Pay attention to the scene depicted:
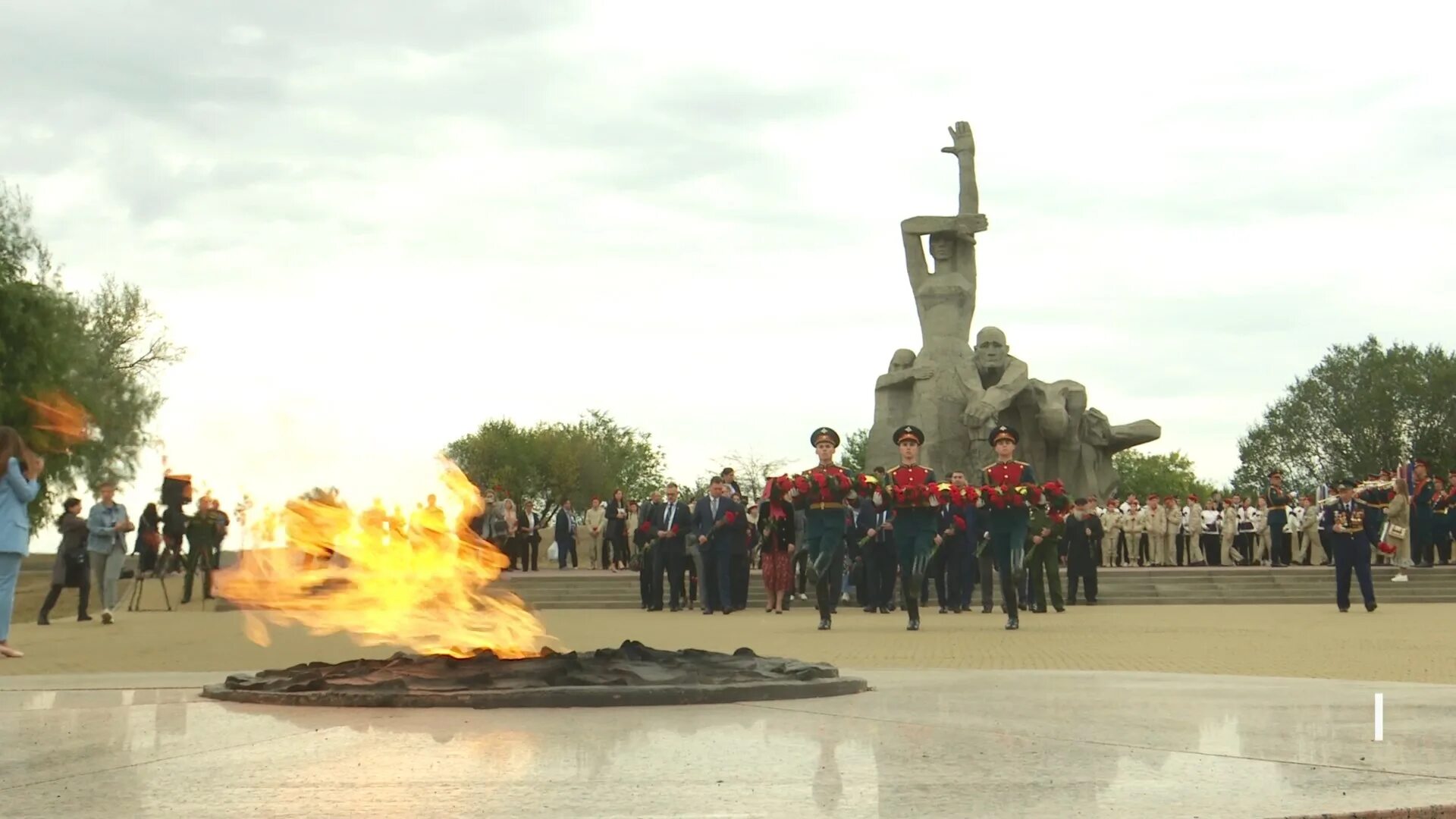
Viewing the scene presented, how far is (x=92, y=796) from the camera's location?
20.5 ft

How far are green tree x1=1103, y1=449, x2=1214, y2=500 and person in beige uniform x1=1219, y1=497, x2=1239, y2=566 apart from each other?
8817 cm

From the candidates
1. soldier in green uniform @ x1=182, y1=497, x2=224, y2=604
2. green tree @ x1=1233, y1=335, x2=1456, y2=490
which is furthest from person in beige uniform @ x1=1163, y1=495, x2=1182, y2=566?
green tree @ x1=1233, y1=335, x2=1456, y2=490

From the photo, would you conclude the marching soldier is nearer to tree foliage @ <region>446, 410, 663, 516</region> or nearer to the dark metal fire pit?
the dark metal fire pit

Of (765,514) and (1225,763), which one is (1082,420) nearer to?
(765,514)

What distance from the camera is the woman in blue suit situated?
47.3 ft

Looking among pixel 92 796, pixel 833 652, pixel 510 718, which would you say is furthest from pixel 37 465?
pixel 92 796

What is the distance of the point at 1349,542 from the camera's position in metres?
23.3

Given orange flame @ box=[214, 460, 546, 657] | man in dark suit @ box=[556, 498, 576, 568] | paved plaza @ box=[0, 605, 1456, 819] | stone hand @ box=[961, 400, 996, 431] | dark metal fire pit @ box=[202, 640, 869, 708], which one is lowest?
paved plaza @ box=[0, 605, 1456, 819]

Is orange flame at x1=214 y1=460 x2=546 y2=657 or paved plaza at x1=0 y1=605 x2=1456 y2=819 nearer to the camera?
paved plaza at x1=0 y1=605 x2=1456 y2=819

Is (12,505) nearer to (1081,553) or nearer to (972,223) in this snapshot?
(1081,553)

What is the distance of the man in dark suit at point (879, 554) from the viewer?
26.9 metres

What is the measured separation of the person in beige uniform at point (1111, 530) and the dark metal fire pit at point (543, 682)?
30.3 m

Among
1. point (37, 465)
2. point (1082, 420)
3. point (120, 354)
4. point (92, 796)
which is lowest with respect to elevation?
point (92, 796)

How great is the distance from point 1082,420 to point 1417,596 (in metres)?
13.2
